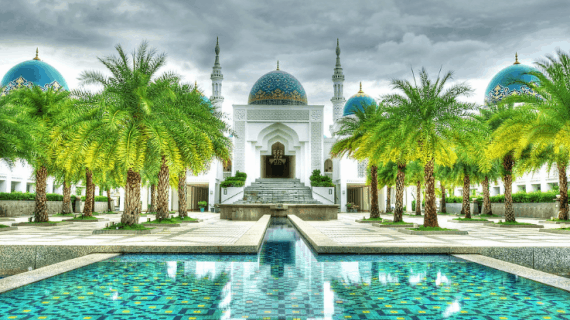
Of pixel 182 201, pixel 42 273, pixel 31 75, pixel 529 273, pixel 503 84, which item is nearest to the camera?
pixel 42 273

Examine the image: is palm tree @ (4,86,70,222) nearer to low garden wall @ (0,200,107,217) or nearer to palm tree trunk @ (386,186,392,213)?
low garden wall @ (0,200,107,217)

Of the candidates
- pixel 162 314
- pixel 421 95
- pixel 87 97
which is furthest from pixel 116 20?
pixel 162 314

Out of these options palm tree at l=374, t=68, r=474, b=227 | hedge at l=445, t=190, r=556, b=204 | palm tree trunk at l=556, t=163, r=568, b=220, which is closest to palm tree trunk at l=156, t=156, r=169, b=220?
palm tree at l=374, t=68, r=474, b=227

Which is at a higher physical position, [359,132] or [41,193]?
[359,132]

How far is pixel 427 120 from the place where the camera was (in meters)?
10.3

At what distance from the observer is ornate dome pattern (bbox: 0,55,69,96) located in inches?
1041

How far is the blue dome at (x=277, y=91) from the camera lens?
30047 mm

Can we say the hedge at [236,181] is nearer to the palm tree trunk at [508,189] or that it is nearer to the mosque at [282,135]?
the mosque at [282,135]

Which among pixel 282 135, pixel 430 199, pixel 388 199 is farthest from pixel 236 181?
pixel 430 199

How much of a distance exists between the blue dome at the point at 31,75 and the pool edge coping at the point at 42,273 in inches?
957

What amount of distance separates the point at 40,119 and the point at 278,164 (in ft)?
76.2

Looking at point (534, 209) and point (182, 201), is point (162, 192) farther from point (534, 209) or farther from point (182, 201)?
point (534, 209)

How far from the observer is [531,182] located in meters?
27.5

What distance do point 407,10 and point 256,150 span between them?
16.8 metres
